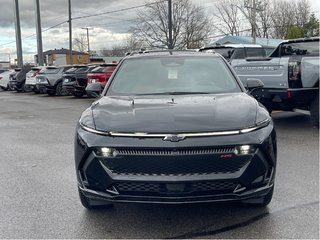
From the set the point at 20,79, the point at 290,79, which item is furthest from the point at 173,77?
the point at 20,79

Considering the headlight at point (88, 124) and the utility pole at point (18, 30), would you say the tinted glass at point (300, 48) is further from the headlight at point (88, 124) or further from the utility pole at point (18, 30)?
the utility pole at point (18, 30)

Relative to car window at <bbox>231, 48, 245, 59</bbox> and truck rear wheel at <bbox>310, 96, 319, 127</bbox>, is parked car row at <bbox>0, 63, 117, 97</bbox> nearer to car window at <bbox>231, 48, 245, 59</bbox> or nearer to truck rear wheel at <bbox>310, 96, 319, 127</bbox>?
car window at <bbox>231, 48, 245, 59</bbox>

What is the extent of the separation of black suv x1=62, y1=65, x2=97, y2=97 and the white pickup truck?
11.2 metres

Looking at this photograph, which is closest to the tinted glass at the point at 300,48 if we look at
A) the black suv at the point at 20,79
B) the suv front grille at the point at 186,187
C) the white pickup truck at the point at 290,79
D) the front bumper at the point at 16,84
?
the white pickup truck at the point at 290,79

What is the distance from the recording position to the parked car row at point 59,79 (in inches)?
630

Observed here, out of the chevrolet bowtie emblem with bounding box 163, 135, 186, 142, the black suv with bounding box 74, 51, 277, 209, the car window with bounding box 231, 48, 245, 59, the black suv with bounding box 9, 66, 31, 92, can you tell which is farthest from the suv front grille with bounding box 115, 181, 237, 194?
the black suv with bounding box 9, 66, 31, 92

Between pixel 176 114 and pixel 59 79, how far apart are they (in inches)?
768

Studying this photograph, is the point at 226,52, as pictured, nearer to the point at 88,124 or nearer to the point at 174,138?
the point at 88,124

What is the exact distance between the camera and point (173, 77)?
477 cm

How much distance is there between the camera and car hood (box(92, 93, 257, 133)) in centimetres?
330

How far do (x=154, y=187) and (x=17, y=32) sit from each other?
3533cm

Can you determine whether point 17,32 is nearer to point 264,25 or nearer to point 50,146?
point 50,146

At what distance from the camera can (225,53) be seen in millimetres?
12492

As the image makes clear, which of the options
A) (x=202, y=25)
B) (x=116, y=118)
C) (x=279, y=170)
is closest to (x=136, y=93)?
(x=116, y=118)
